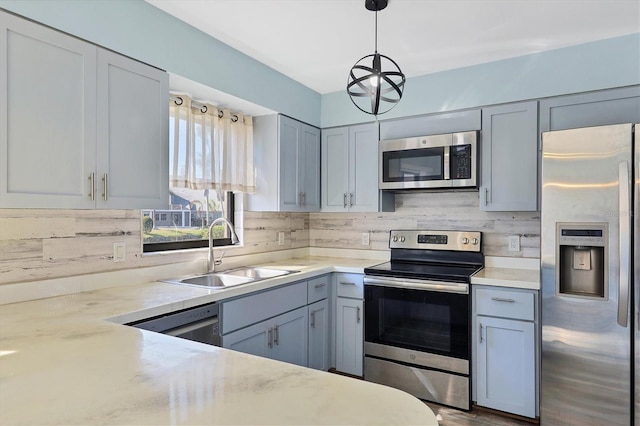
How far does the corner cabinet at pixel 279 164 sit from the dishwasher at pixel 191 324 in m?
1.23

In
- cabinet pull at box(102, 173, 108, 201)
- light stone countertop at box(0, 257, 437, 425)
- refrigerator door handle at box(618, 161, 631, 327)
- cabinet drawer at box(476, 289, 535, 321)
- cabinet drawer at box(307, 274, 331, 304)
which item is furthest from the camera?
cabinet drawer at box(307, 274, 331, 304)

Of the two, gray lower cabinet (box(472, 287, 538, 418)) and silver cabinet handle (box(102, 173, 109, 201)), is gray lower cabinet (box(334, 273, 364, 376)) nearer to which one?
gray lower cabinet (box(472, 287, 538, 418))

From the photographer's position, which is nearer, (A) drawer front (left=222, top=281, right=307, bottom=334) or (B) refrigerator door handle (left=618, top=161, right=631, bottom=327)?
(B) refrigerator door handle (left=618, top=161, right=631, bottom=327)

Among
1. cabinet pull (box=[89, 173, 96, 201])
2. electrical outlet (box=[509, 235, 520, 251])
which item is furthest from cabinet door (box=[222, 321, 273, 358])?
electrical outlet (box=[509, 235, 520, 251])

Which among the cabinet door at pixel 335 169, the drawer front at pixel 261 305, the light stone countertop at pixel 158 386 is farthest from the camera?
the cabinet door at pixel 335 169

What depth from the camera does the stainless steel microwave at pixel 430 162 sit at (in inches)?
111

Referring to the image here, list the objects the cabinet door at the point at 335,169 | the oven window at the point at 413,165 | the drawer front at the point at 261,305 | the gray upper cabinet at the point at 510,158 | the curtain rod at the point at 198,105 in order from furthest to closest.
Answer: the cabinet door at the point at 335,169
the oven window at the point at 413,165
the gray upper cabinet at the point at 510,158
the curtain rod at the point at 198,105
the drawer front at the point at 261,305

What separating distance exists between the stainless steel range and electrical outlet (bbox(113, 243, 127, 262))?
62.4 inches

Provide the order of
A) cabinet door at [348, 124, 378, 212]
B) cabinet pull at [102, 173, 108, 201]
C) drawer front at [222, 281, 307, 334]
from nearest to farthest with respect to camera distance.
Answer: cabinet pull at [102, 173, 108, 201]
drawer front at [222, 281, 307, 334]
cabinet door at [348, 124, 378, 212]

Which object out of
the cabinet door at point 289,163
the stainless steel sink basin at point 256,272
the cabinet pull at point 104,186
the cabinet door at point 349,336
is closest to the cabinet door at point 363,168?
the cabinet door at point 289,163

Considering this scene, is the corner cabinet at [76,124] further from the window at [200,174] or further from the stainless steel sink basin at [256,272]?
the stainless steel sink basin at [256,272]

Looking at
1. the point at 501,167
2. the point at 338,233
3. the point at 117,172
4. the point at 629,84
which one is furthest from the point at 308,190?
the point at 629,84

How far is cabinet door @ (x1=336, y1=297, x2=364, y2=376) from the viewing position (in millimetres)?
2945

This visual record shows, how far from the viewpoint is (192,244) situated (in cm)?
276
